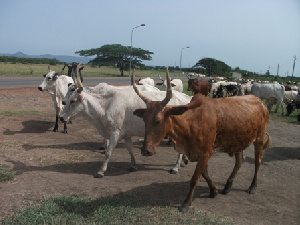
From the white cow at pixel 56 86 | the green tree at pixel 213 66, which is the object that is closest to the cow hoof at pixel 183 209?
the white cow at pixel 56 86

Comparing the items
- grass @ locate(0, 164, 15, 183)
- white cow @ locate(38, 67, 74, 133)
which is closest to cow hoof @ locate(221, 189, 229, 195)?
grass @ locate(0, 164, 15, 183)

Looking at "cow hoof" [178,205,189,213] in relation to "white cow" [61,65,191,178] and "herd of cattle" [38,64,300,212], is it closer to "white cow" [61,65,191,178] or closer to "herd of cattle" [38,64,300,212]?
"herd of cattle" [38,64,300,212]

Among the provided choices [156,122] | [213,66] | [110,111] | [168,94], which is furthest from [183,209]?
[213,66]

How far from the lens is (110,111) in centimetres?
650

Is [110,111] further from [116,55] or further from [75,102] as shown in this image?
[116,55]

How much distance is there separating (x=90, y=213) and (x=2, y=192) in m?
1.72

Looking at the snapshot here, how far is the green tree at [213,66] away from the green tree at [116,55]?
658 inches

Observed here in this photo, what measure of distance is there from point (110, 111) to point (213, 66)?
69.4 m

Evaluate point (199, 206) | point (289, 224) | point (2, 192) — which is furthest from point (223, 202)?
point (2, 192)

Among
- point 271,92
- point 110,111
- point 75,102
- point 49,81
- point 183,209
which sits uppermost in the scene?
point 49,81

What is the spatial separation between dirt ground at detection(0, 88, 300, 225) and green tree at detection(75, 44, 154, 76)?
156 ft

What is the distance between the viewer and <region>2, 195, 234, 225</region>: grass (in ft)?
14.1

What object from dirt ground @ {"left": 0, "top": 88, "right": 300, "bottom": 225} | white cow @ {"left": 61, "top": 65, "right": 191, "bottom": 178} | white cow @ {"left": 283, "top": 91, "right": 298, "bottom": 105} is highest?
white cow @ {"left": 61, "top": 65, "right": 191, "bottom": 178}

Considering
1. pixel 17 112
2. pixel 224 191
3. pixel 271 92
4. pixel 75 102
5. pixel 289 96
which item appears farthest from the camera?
pixel 289 96
